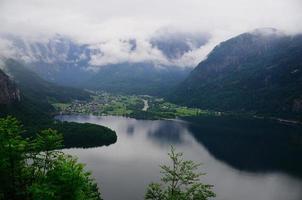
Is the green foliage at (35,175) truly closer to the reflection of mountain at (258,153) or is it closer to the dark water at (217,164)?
the dark water at (217,164)

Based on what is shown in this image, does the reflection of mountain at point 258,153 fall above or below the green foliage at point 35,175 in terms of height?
below

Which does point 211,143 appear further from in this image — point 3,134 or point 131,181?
point 3,134

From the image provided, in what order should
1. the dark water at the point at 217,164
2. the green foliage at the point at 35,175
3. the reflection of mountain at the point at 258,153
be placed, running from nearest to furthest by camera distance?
the green foliage at the point at 35,175, the dark water at the point at 217,164, the reflection of mountain at the point at 258,153

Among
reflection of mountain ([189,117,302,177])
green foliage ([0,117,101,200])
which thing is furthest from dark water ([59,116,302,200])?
green foliage ([0,117,101,200])

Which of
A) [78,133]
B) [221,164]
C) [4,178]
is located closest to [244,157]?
[221,164]

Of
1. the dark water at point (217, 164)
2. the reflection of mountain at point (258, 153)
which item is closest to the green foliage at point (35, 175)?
the dark water at point (217, 164)

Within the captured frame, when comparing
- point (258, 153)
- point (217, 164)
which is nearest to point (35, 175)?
point (217, 164)

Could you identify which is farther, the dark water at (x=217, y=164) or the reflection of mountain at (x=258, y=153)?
the reflection of mountain at (x=258, y=153)

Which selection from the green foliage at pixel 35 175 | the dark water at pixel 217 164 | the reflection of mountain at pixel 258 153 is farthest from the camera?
the reflection of mountain at pixel 258 153
